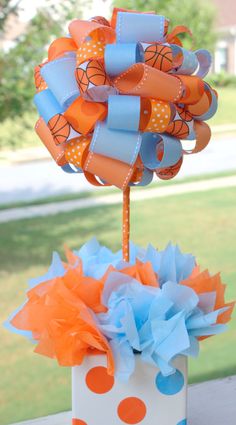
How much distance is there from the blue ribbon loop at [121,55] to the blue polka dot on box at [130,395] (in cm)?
60

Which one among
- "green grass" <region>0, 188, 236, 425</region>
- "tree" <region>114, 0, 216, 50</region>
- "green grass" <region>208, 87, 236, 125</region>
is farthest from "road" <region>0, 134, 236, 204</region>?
"tree" <region>114, 0, 216, 50</region>

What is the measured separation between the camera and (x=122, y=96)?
62.4 inches

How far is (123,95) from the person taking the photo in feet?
5.23

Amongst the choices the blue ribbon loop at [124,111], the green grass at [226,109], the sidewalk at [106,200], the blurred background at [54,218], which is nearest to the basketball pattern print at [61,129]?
the blue ribbon loop at [124,111]

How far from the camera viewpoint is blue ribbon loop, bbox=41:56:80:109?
1639 mm

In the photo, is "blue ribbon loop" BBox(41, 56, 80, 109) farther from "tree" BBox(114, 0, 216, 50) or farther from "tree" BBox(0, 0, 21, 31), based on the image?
"tree" BBox(114, 0, 216, 50)

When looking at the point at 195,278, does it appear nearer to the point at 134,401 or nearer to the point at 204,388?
the point at 134,401

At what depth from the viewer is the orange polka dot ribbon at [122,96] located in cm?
158

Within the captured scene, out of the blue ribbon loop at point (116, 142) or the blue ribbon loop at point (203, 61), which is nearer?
the blue ribbon loop at point (116, 142)

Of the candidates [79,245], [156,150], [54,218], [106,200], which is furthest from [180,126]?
[106,200]

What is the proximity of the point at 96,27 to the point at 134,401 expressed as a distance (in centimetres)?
80

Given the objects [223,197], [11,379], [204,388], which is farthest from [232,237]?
[204,388]

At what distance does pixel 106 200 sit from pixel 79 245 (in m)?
2.02

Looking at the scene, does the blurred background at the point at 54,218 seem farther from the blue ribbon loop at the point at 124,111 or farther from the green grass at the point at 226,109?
the green grass at the point at 226,109
